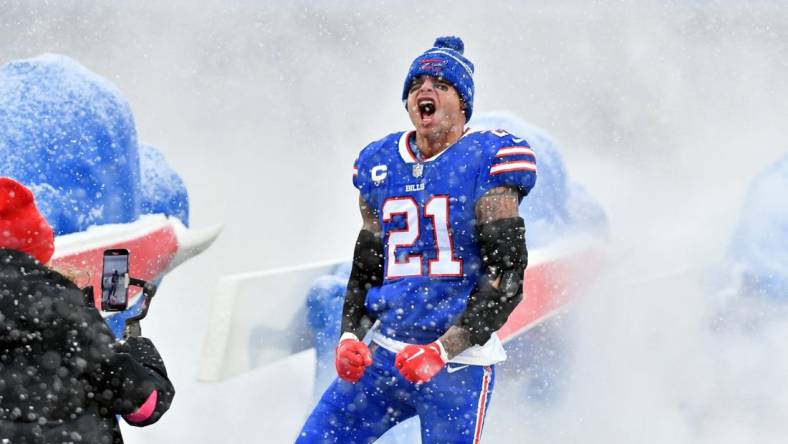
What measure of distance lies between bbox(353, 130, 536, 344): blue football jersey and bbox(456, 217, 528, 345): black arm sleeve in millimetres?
42

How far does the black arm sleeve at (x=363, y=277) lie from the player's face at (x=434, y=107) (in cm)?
31

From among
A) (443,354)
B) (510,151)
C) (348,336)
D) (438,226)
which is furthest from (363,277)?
(510,151)

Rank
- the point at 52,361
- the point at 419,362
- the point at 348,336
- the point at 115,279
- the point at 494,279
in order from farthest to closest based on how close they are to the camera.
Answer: the point at 348,336 → the point at 494,279 → the point at 419,362 → the point at 115,279 → the point at 52,361

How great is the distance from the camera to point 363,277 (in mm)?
2418

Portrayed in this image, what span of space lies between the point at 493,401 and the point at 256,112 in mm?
3916

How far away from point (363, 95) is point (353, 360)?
5.67 meters

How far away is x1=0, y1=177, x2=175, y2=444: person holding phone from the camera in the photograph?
1.58 meters

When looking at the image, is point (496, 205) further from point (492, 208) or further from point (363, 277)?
point (363, 277)

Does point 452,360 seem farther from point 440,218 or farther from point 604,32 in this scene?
point 604,32

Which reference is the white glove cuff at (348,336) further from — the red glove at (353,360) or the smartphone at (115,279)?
the smartphone at (115,279)

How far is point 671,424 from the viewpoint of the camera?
490 cm

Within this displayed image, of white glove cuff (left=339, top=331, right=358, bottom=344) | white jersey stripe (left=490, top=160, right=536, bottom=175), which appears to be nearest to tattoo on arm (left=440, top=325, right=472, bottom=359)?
white glove cuff (left=339, top=331, right=358, bottom=344)

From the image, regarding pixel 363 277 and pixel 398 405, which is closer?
pixel 398 405

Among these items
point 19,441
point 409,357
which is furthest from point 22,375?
point 409,357
